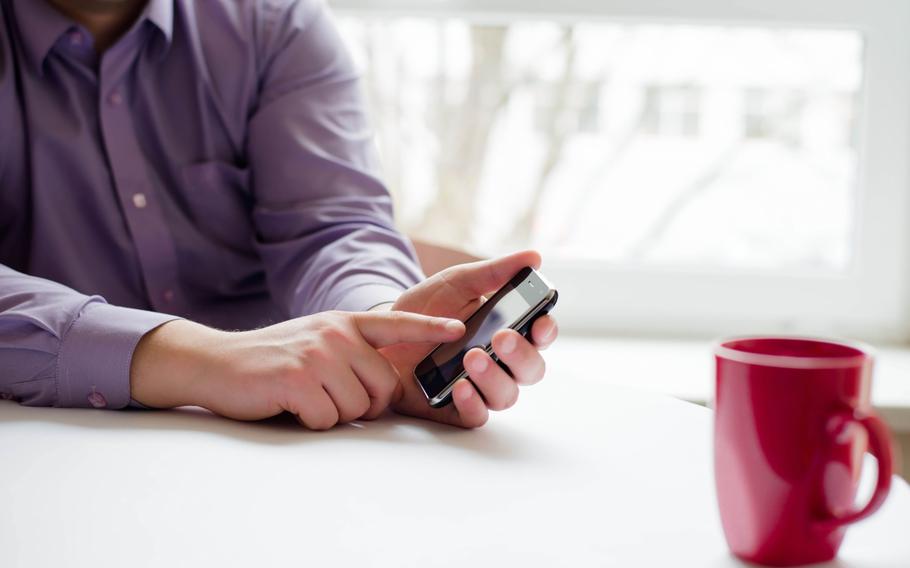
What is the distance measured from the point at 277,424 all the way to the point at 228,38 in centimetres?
60

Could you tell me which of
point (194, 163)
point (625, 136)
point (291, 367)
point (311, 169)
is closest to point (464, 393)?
point (291, 367)

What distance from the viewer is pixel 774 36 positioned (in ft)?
5.35

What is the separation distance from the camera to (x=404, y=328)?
28.6 inches

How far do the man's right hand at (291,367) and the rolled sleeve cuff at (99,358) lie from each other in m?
0.01

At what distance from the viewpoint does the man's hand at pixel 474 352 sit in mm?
693

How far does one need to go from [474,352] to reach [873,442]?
1.05 ft

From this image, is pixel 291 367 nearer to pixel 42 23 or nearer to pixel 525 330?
pixel 525 330

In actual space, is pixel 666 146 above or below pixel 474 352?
above

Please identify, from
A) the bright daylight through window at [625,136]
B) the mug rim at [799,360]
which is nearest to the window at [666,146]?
the bright daylight through window at [625,136]

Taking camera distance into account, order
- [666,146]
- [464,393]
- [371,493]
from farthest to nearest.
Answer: [666,146] → [464,393] → [371,493]

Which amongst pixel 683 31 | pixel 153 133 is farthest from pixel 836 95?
pixel 153 133

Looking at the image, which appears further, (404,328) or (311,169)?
(311,169)

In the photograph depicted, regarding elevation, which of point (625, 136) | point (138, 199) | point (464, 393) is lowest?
point (464, 393)

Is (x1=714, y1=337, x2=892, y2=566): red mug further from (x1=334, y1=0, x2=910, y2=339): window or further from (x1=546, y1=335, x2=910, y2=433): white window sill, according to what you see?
(x1=334, y1=0, x2=910, y2=339): window
